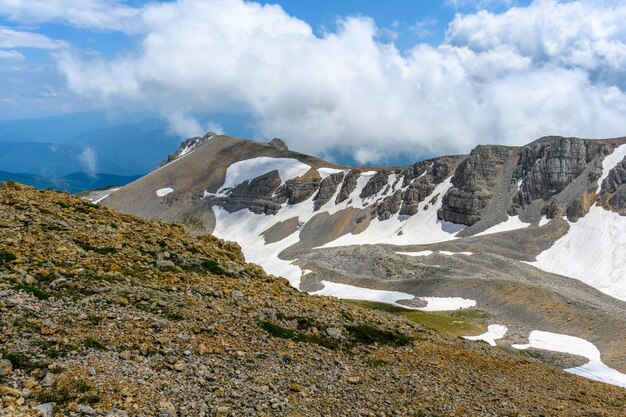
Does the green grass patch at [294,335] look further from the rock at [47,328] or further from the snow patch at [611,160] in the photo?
the snow patch at [611,160]

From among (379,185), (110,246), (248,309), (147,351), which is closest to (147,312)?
(147,351)

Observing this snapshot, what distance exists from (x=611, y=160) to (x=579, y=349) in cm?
11602

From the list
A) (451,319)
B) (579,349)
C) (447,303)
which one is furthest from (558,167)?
(579,349)

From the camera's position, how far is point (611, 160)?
15888 cm

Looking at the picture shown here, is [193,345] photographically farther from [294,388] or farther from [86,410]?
[86,410]

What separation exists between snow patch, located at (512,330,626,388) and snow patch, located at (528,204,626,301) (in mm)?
53135

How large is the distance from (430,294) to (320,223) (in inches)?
3867

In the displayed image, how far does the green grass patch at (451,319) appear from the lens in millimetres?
75206

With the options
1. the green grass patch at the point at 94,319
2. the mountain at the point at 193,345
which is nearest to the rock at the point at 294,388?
the mountain at the point at 193,345

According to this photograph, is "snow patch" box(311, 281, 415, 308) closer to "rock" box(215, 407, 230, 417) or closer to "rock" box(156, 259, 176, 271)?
"rock" box(156, 259, 176, 271)

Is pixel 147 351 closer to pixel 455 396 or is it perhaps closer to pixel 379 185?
pixel 455 396

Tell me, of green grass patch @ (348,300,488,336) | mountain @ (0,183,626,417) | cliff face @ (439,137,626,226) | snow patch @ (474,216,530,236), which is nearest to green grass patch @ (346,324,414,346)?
mountain @ (0,183,626,417)

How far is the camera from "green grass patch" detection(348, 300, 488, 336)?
75206mm

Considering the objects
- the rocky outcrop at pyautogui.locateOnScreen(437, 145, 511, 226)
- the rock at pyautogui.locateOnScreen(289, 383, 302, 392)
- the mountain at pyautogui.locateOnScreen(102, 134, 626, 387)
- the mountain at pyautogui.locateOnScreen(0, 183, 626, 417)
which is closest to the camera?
the mountain at pyautogui.locateOnScreen(0, 183, 626, 417)
